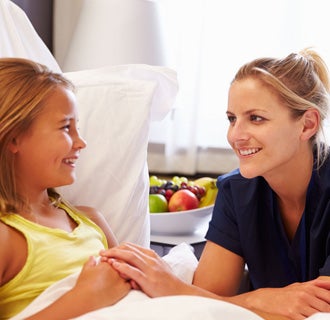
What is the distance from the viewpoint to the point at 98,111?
1469mm

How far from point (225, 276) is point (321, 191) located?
11.8 inches

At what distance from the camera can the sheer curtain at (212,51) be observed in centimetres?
218

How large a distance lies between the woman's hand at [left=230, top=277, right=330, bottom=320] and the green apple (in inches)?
20.7

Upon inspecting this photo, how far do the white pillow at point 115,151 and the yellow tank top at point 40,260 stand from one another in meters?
0.19

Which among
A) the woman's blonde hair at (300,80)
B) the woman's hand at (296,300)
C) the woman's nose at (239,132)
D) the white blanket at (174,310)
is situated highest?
the woman's blonde hair at (300,80)

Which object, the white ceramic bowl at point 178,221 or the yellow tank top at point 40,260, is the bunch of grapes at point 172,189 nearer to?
the white ceramic bowl at point 178,221

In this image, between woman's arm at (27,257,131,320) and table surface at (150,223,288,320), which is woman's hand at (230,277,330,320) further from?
table surface at (150,223,288,320)

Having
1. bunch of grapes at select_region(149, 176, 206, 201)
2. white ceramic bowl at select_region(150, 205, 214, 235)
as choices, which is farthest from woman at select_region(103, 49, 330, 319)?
bunch of grapes at select_region(149, 176, 206, 201)

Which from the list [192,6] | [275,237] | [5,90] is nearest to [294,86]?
[275,237]

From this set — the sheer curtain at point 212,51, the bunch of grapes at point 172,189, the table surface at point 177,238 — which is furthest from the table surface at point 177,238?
the sheer curtain at point 212,51

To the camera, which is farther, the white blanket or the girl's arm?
the girl's arm

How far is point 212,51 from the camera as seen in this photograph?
89.4 inches

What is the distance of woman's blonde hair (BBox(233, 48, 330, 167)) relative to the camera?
4.49ft

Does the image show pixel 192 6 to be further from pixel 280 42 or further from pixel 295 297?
pixel 295 297
